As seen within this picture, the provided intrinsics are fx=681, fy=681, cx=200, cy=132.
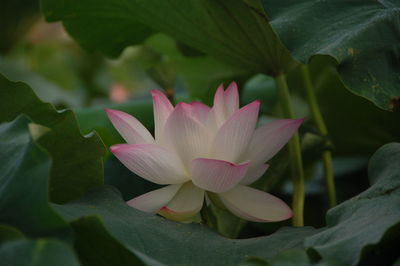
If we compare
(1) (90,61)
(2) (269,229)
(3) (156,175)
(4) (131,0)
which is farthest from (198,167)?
(1) (90,61)

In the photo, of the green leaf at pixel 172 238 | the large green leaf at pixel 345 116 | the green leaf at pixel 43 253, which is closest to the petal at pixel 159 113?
the green leaf at pixel 172 238

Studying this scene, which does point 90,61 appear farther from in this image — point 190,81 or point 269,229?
point 269,229

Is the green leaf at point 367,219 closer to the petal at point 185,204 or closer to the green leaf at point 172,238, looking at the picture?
the green leaf at point 172,238

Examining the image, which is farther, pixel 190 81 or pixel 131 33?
pixel 190 81

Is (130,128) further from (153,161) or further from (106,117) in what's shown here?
(106,117)

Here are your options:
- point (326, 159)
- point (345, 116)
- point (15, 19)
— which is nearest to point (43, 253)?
point (326, 159)

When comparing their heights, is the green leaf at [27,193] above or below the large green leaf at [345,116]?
above
